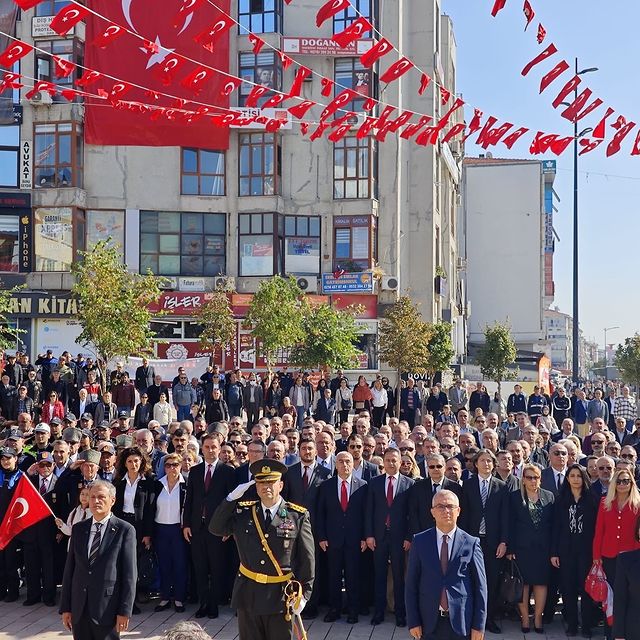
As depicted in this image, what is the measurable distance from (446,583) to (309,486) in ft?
13.0

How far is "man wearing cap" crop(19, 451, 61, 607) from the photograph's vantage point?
10727mm

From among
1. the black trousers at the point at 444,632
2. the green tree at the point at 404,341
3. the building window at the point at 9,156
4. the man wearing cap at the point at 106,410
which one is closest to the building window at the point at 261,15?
the building window at the point at 9,156

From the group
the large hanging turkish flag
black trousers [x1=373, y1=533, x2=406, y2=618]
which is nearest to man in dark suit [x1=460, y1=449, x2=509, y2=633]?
black trousers [x1=373, y1=533, x2=406, y2=618]

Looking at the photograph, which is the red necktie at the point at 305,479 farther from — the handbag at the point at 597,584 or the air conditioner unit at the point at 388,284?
the air conditioner unit at the point at 388,284

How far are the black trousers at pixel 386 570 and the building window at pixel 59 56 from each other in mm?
31405

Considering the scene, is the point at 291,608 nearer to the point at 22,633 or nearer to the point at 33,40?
the point at 22,633

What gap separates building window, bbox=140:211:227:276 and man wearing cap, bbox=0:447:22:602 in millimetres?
29290

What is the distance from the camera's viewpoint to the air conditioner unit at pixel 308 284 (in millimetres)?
40062

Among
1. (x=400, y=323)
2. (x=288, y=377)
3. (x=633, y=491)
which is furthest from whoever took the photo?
(x=400, y=323)

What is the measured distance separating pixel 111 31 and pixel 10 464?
500cm

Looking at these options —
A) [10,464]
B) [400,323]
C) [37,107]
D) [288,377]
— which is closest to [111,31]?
[10,464]

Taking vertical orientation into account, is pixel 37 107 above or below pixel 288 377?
above

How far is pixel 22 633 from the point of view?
9.53 meters

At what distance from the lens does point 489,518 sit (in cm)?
1000
